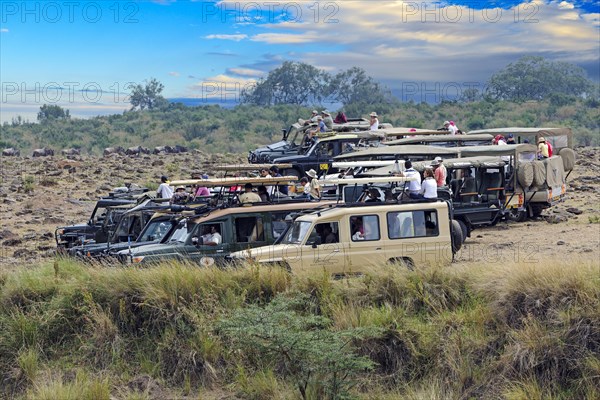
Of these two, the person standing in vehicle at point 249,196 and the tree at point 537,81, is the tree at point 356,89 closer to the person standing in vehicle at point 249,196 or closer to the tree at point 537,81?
the tree at point 537,81

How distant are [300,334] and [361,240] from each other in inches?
131

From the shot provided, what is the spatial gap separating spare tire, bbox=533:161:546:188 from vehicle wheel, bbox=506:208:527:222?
898mm

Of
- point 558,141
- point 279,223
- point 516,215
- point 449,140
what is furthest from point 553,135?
point 279,223

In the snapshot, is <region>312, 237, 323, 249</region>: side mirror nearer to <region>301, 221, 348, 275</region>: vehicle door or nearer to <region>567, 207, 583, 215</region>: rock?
<region>301, 221, 348, 275</region>: vehicle door

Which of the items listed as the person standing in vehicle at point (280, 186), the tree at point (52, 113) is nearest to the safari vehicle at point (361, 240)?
the person standing in vehicle at point (280, 186)

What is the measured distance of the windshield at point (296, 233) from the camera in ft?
54.6

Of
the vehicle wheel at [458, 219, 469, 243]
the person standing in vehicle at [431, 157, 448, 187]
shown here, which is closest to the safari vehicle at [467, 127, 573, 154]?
the person standing in vehicle at [431, 157, 448, 187]

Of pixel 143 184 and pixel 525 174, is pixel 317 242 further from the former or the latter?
pixel 143 184

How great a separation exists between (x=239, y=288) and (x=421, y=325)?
3.23 metres

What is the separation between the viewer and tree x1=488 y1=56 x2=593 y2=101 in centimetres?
9925

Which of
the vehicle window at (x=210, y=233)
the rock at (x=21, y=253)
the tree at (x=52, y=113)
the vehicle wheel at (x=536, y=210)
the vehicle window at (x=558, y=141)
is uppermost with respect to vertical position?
the tree at (x=52, y=113)

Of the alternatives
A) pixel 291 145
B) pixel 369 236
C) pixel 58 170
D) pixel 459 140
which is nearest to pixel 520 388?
pixel 369 236

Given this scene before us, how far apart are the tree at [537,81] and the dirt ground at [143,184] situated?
48.8m

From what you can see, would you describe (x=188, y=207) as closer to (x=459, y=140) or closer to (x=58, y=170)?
(x=459, y=140)
